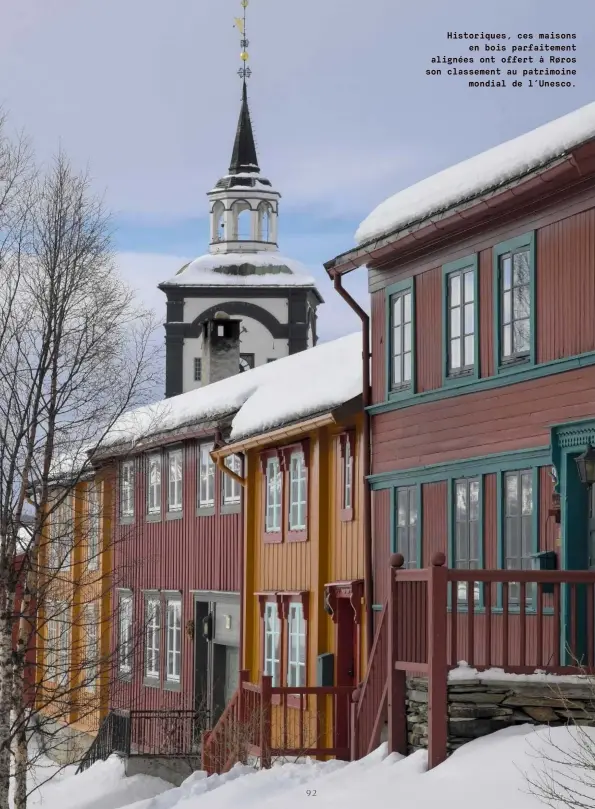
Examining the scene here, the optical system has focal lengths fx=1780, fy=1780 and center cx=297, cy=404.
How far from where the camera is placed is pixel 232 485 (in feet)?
98.5

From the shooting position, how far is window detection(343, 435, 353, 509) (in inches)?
953

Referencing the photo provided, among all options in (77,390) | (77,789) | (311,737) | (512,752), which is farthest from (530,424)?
(77,789)

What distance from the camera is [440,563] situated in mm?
15859

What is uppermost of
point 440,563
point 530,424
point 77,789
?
point 530,424

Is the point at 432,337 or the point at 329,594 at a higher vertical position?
the point at 432,337

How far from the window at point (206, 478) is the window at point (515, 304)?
12.2m

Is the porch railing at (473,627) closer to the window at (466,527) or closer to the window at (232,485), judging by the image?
the window at (466,527)

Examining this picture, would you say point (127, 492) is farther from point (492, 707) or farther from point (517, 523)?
point (492, 707)

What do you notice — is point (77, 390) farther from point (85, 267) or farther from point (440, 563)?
point (440, 563)

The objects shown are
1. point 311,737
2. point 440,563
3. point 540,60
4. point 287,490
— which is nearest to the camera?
point 440,563

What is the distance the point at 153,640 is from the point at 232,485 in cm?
535

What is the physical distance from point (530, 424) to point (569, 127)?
3.11m

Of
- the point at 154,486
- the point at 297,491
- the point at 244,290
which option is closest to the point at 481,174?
the point at 297,491

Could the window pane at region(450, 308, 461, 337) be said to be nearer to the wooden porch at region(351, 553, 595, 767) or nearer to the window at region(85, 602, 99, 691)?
the wooden porch at region(351, 553, 595, 767)
